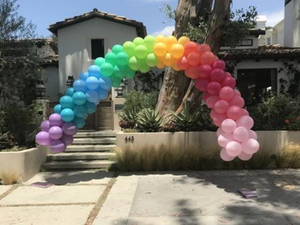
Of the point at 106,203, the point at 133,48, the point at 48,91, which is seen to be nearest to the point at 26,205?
the point at 106,203

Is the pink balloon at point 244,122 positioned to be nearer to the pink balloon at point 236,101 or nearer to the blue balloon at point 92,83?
the pink balloon at point 236,101

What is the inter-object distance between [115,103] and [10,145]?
4.05 meters

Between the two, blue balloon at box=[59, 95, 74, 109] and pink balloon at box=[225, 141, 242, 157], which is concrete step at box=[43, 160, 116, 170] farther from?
pink balloon at box=[225, 141, 242, 157]

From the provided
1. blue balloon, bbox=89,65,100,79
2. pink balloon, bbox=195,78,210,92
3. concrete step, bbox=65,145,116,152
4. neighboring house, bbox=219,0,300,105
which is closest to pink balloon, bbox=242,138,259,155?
pink balloon, bbox=195,78,210,92

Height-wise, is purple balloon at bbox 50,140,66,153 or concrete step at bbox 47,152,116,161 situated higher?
purple balloon at bbox 50,140,66,153

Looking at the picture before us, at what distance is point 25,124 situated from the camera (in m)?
8.43

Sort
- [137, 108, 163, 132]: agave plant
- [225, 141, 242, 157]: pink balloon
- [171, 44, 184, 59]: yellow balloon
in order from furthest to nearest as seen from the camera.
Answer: [137, 108, 163, 132]: agave plant, [171, 44, 184, 59]: yellow balloon, [225, 141, 242, 157]: pink balloon

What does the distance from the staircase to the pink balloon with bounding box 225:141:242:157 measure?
135 inches

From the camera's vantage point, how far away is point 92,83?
7277 millimetres

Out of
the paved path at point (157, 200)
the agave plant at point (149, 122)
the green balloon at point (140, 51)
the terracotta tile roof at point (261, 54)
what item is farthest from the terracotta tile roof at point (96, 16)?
the paved path at point (157, 200)

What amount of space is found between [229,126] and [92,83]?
9.86 feet

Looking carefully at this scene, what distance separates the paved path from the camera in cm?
505

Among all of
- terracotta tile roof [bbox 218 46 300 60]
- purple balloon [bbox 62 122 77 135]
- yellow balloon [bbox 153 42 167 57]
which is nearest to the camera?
yellow balloon [bbox 153 42 167 57]

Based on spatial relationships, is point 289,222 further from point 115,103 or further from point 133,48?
point 115,103
